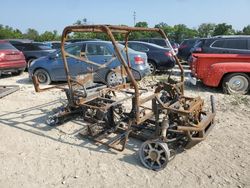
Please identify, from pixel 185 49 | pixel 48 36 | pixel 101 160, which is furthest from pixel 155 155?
pixel 48 36

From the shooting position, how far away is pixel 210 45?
13.0 meters

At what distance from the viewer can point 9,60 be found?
1355 centimetres

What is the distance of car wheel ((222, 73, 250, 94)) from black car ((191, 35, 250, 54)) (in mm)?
2445

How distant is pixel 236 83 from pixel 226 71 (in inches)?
20.0

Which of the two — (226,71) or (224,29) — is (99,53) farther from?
(224,29)

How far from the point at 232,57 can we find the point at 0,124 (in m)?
6.73

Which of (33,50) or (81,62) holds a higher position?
(33,50)

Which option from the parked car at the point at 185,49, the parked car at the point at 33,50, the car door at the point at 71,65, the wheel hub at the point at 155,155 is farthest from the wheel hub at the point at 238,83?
the parked car at the point at 33,50

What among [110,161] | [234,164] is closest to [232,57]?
→ [234,164]

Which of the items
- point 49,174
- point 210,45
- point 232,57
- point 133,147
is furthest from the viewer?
point 210,45

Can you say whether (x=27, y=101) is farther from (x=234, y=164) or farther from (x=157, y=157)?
(x=234, y=164)

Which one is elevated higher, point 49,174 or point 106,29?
point 106,29

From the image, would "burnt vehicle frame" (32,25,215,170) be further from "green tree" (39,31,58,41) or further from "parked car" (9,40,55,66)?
"green tree" (39,31,58,41)

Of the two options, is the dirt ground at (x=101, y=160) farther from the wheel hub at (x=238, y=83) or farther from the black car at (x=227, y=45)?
the black car at (x=227, y=45)
